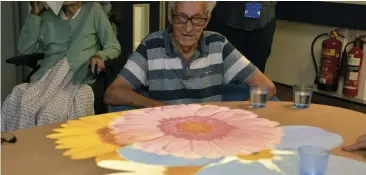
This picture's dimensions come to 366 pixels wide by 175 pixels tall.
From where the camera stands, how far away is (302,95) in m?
1.99

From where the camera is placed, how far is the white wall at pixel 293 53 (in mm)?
4984

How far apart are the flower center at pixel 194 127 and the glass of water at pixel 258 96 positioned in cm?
32

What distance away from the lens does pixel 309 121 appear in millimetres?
1826

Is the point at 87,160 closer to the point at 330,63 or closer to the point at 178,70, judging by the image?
the point at 178,70

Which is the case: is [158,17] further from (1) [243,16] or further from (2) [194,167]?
(2) [194,167]

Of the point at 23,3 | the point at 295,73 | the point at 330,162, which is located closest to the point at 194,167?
the point at 330,162

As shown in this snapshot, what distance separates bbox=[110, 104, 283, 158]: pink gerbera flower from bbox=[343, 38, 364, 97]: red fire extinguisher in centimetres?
296

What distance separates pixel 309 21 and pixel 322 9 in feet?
0.62

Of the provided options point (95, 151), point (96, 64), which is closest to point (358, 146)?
point (95, 151)

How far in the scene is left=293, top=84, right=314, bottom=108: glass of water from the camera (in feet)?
6.47

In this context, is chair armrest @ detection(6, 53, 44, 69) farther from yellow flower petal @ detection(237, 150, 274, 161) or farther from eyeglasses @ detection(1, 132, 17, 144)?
yellow flower petal @ detection(237, 150, 274, 161)

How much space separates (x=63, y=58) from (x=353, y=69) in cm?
282

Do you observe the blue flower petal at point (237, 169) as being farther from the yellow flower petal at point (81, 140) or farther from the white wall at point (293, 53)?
the white wall at point (293, 53)

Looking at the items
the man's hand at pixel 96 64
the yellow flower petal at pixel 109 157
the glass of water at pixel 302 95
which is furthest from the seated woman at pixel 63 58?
the yellow flower petal at pixel 109 157
